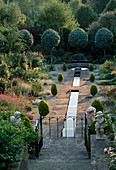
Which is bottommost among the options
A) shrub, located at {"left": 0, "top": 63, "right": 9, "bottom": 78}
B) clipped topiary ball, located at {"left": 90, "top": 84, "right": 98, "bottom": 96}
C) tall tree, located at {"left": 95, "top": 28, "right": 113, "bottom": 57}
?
clipped topiary ball, located at {"left": 90, "top": 84, "right": 98, "bottom": 96}

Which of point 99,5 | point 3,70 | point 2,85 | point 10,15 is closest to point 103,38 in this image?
point 10,15

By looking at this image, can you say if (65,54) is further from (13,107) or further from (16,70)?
(13,107)

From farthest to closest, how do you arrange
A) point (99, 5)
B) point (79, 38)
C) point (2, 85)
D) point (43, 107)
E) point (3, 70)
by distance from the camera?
point (99, 5), point (79, 38), point (3, 70), point (2, 85), point (43, 107)

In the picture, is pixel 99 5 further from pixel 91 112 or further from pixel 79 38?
pixel 91 112

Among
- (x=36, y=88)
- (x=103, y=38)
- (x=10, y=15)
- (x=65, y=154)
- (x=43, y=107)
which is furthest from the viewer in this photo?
(x=10, y=15)

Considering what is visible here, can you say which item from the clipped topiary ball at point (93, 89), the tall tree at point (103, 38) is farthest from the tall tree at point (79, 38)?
the clipped topiary ball at point (93, 89)

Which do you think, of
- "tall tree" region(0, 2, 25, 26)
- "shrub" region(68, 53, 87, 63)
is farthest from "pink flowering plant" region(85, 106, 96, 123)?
"tall tree" region(0, 2, 25, 26)

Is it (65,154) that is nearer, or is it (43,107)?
(65,154)

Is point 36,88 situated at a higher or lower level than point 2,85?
higher

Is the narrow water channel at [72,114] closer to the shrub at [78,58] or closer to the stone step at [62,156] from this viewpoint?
the stone step at [62,156]

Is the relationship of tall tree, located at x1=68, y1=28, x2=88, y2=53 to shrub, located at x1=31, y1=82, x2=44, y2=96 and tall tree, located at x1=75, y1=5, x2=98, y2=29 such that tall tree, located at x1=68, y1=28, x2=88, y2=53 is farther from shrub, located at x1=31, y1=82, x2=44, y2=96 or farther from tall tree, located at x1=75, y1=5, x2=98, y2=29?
shrub, located at x1=31, y1=82, x2=44, y2=96

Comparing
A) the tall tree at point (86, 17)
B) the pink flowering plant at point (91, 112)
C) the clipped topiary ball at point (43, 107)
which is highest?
the tall tree at point (86, 17)

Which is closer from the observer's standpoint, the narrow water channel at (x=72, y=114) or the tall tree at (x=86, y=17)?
the narrow water channel at (x=72, y=114)

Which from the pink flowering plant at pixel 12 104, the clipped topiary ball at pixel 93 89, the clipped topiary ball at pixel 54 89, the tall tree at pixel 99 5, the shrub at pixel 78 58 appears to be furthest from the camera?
the tall tree at pixel 99 5
